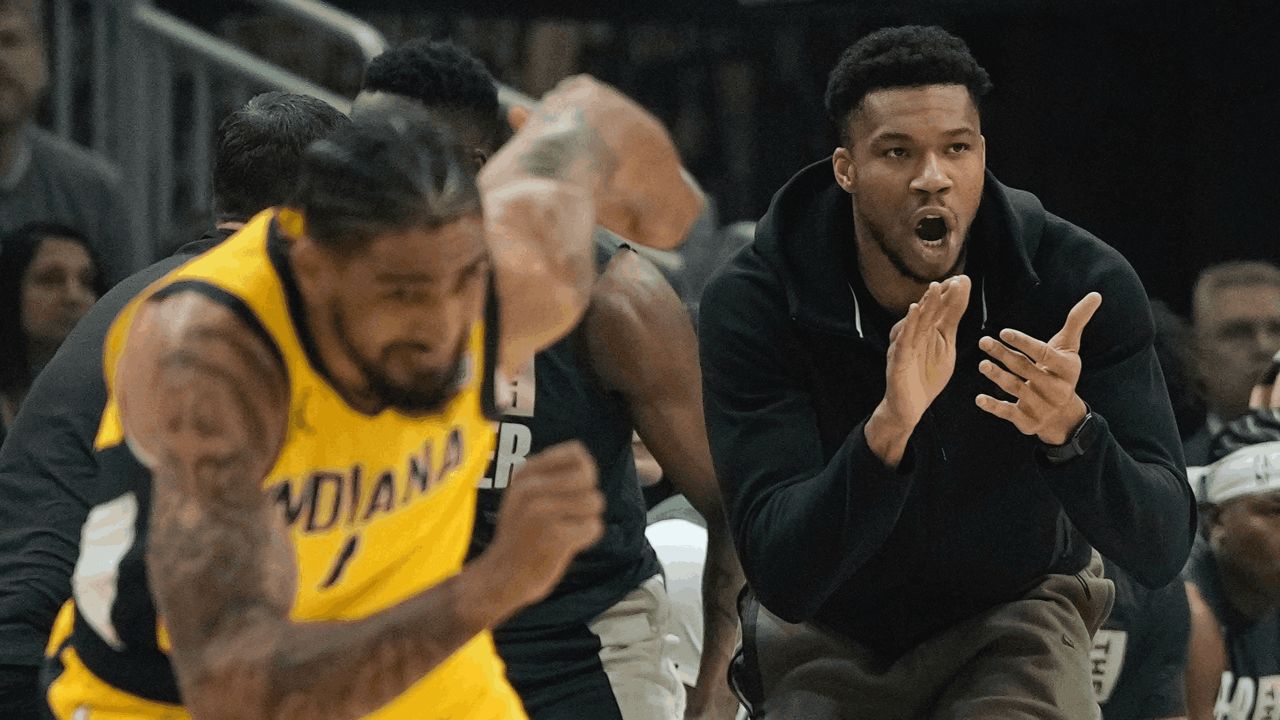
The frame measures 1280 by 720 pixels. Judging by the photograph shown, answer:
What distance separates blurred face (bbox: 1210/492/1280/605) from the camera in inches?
212

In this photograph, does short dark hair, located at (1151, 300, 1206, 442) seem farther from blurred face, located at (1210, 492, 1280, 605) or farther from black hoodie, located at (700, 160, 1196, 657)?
black hoodie, located at (700, 160, 1196, 657)

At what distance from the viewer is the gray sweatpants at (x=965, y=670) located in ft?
12.4

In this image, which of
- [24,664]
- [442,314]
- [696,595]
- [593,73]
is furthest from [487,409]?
[593,73]

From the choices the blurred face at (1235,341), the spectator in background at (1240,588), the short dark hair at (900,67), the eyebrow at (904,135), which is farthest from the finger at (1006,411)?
the blurred face at (1235,341)

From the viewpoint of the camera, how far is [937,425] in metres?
3.80

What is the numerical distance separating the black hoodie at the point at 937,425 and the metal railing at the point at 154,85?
3537mm

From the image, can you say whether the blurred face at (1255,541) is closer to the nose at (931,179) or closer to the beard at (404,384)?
the nose at (931,179)

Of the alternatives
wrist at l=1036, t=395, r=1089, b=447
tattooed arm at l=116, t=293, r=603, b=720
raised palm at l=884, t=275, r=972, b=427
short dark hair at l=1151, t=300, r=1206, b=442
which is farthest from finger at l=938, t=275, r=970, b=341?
short dark hair at l=1151, t=300, r=1206, b=442

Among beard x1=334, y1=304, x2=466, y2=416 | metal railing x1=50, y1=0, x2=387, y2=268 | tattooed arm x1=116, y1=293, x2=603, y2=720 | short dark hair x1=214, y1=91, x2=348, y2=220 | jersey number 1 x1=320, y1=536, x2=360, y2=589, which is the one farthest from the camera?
metal railing x1=50, y1=0, x2=387, y2=268

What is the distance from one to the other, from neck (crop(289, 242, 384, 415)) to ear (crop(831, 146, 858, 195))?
1.39 metres

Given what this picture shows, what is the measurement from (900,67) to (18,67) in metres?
3.75

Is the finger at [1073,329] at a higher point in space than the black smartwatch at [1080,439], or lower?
higher

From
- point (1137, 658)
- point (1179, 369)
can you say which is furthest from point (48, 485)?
point (1179, 369)

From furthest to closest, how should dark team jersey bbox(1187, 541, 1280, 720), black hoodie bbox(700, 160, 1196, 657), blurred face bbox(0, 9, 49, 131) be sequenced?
1. blurred face bbox(0, 9, 49, 131)
2. dark team jersey bbox(1187, 541, 1280, 720)
3. black hoodie bbox(700, 160, 1196, 657)
